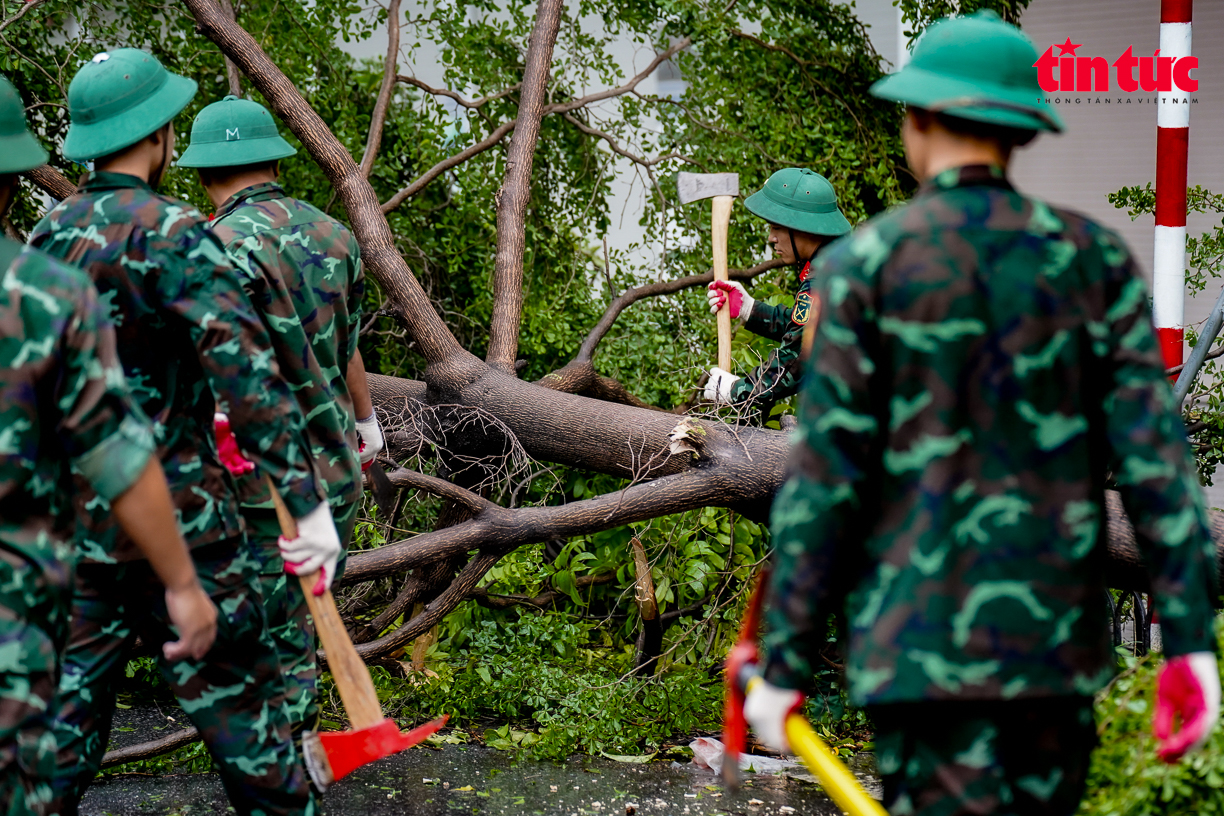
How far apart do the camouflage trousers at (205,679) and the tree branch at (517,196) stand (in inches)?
92.2

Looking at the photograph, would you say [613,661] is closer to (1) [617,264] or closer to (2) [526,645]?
(2) [526,645]

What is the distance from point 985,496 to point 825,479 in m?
0.23

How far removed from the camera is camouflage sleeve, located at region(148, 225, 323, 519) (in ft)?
7.22

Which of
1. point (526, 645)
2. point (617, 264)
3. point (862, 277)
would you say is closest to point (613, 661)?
point (526, 645)

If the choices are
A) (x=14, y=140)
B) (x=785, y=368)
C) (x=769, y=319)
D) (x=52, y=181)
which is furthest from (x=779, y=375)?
(x=52, y=181)

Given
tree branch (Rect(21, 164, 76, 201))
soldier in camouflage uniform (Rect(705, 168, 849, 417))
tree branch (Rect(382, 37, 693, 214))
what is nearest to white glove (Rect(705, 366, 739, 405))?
soldier in camouflage uniform (Rect(705, 168, 849, 417))

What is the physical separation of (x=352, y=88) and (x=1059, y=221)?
4.79 metres

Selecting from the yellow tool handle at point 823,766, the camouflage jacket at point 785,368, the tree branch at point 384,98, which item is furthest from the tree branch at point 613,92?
the yellow tool handle at point 823,766

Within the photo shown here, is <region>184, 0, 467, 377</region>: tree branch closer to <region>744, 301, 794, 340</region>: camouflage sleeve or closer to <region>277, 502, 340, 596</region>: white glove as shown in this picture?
<region>744, 301, 794, 340</region>: camouflage sleeve

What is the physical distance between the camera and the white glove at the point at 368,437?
3.32 metres

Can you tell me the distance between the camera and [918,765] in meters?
1.62

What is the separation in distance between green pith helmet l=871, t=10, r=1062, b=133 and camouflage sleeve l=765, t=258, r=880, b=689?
301mm

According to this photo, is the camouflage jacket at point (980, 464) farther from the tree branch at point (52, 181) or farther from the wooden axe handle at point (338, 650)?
the tree branch at point (52, 181)

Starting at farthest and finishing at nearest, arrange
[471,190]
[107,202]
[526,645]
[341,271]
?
[471,190], [526,645], [341,271], [107,202]
